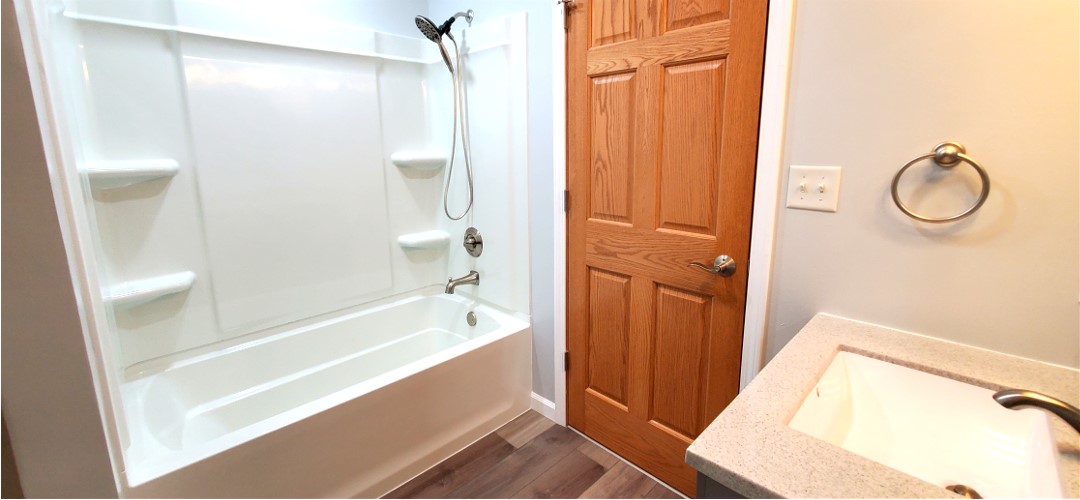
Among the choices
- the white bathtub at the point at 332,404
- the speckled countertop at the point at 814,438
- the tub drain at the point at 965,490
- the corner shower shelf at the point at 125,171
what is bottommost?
the white bathtub at the point at 332,404

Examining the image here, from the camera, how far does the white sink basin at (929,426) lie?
76 cm

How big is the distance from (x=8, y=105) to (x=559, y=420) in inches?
78.8

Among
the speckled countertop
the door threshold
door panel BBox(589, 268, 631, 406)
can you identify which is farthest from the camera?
door panel BBox(589, 268, 631, 406)

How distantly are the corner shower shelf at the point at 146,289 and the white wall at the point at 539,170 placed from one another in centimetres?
134

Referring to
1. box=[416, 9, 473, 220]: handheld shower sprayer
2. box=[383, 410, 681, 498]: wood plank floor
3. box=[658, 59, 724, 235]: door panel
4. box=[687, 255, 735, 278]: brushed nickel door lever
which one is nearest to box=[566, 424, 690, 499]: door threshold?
box=[383, 410, 681, 498]: wood plank floor

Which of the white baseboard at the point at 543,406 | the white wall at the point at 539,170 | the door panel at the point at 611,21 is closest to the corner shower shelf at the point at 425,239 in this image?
the white wall at the point at 539,170

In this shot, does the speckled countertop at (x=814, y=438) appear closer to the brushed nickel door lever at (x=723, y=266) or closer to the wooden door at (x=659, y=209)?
the brushed nickel door lever at (x=723, y=266)

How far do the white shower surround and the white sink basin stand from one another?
1356 millimetres

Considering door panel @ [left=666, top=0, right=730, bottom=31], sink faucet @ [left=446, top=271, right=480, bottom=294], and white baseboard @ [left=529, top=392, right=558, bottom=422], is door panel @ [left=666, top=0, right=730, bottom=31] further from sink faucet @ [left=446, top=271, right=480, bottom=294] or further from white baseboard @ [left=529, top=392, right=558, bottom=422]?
white baseboard @ [left=529, top=392, right=558, bottom=422]

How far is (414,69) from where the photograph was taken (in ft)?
7.84

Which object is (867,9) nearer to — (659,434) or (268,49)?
(659,434)

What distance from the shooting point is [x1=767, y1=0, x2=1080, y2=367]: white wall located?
88cm

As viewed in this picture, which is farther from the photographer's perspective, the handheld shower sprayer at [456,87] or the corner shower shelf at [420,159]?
the corner shower shelf at [420,159]

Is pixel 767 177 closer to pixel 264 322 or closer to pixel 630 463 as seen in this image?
pixel 630 463
